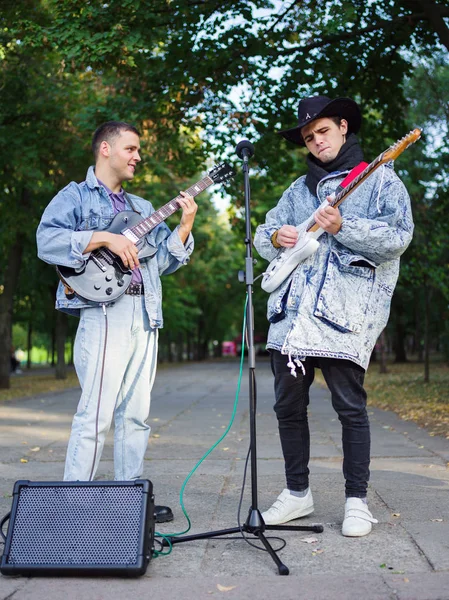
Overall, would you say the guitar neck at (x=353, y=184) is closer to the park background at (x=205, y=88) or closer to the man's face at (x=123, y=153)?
the man's face at (x=123, y=153)

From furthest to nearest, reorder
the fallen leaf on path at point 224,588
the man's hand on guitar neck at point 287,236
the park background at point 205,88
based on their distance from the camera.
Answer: the park background at point 205,88 → the man's hand on guitar neck at point 287,236 → the fallen leaf on path at point 224,588

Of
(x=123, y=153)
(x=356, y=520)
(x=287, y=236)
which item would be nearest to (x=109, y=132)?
(x=123, y=153)

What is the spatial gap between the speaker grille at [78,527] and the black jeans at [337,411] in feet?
3.56

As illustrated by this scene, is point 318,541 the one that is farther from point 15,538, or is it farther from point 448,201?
point 448,201

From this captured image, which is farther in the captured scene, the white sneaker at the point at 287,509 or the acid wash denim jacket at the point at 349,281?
the white sneaker at the point at 287,509

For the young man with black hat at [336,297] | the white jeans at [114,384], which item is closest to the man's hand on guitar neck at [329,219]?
the young man with black hat at [336,297]

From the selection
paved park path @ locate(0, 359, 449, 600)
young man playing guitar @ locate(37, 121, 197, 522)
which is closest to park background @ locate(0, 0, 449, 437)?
paved park path @ locate(0, 359, 449, 600)

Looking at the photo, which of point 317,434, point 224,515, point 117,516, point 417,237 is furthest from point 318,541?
point 417,237

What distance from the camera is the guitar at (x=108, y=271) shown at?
13.2 feet

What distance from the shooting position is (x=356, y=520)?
12.5ft

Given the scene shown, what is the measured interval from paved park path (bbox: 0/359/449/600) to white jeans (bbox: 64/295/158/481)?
1.81 ft

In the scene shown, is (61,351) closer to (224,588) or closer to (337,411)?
(337,411)

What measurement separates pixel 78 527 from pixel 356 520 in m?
1.42

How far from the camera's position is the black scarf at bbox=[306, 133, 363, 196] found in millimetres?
4074
